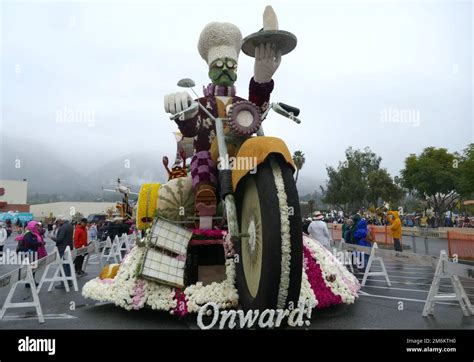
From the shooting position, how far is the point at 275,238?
4.12 m

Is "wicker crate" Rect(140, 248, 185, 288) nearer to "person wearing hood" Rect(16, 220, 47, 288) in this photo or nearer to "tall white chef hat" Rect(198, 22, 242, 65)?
"tall white chef hat" Rect(198, 22, 242, 65)

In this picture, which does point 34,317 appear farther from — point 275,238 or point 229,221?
point 275,238

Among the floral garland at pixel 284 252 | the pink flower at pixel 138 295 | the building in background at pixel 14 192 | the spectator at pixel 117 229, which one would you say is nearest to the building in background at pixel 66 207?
the building in background at pixel 14 192

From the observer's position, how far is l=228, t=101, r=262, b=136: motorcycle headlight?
5199mm

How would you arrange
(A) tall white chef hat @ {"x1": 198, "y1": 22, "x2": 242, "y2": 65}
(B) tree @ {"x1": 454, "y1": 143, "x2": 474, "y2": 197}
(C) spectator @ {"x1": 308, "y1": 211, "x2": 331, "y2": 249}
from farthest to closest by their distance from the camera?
(B) tree @ {"x1": 454, "y1": 143, "x2": 474, "y2": 197}
(C) spectator @ {"x1": 308, "y1": 211, "x2": 331, "y2": 249}
(A) tall white chef hat @ {"x1": 198, "y1": 22, "x2": 242, "y2": 65}

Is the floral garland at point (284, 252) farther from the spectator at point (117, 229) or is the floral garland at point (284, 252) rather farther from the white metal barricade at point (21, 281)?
the spectator at point (117, 229)

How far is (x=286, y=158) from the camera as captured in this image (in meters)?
4.51

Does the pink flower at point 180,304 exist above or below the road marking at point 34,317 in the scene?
above

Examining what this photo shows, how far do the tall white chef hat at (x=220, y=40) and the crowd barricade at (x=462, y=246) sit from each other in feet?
34.4

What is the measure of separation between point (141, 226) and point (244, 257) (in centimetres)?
206

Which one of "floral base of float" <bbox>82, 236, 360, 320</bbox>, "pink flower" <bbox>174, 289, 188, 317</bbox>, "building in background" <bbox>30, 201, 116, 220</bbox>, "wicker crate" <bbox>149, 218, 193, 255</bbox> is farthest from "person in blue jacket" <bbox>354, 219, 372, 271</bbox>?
"building in background" <bbox>30, 201, 116, 220</bbox>

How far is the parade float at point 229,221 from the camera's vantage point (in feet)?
13.9

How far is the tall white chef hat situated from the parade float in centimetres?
2

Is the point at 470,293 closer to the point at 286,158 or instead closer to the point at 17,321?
the point at 286,158
